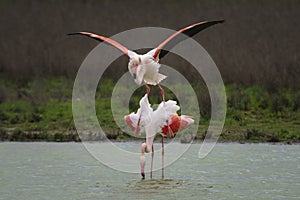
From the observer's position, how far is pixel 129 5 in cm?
2089

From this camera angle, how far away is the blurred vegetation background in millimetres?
12242

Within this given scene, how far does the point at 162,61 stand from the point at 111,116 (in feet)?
8.85

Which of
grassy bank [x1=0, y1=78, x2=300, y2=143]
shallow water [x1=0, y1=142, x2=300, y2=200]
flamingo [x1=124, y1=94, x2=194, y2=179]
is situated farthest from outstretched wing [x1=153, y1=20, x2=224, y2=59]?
grassy bank [x1=0, y1=78, x2=300, y2=143]

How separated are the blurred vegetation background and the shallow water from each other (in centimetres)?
108

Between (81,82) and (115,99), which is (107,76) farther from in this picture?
(115,99)

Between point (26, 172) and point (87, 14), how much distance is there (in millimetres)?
11014

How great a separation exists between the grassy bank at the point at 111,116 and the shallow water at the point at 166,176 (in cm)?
71

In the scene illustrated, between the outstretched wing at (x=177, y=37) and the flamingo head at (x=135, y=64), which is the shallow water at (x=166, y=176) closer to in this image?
the flamingo head at (x=135, y=64)

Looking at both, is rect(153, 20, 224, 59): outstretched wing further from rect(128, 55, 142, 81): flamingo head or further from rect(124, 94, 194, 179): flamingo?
rect(124, 94, 194, 179): flamingo

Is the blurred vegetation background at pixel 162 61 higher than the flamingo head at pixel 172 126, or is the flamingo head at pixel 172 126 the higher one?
the blurred vegetation background at pixel 162 61

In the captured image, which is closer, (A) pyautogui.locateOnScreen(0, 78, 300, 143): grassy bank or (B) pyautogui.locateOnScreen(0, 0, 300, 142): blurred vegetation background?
(A) pyautogui.locateOnScreen(0, 78, 300, 143): grassy bank

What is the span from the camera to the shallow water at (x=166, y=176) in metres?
8.08

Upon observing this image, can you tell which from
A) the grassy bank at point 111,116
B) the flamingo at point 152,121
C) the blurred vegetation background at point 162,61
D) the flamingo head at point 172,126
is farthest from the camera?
the blurred vegetation background at point 162,61

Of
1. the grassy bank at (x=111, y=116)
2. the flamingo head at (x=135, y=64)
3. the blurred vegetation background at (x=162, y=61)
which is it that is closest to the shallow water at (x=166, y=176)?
the grassy bank at (x=111, y=116)
